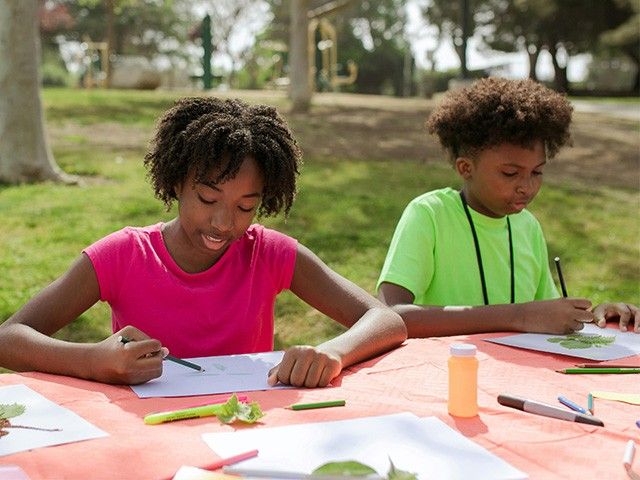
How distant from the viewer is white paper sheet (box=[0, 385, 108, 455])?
1621 mm

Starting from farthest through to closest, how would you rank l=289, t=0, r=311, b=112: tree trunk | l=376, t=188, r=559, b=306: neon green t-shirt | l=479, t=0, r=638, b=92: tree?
l=479, t=0, r=638, b=92: tree < l=289, t=0, r=311, b=112: tree trunk < l=376, t=188, r=559, b=306: neon green t-shirt

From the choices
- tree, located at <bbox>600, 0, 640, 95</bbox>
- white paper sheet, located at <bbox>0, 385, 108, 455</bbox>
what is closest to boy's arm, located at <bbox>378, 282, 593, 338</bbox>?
white paper sheet, located at <bbox>0, 385, 108, 455</bbox>

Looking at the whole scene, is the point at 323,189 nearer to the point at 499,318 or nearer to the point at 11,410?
the point at 499,318

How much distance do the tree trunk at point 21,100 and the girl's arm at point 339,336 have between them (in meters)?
5.35

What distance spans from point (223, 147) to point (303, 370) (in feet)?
2.24

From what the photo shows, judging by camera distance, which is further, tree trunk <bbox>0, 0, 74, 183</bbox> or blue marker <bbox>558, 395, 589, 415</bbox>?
tree trunk <bbox>0, 0, 74, 183</bbox>

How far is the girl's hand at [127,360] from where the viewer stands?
6.48ft

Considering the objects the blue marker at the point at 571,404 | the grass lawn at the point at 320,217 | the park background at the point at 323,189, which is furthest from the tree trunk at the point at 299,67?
the blue marker at the point at 571,404

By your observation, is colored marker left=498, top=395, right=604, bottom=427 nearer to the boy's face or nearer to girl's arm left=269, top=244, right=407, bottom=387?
girl's arm left=269, top=244, right=407, bottom=387

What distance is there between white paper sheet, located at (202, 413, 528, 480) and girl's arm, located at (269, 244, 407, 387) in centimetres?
29

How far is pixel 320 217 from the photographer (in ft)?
22.8

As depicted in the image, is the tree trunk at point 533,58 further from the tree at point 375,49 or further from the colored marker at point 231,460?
the colored marker at point 231,460

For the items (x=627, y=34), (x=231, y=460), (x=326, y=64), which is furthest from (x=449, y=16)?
(x=231, y=460)

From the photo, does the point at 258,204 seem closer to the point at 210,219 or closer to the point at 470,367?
the point at 210,219
